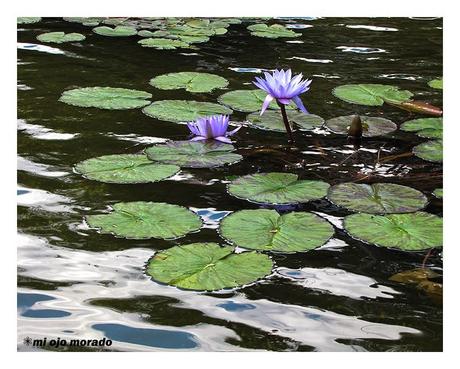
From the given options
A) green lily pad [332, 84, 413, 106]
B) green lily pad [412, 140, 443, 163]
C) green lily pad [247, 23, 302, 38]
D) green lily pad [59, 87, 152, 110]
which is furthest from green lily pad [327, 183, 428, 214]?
green lily pad [247, 23, 302, 38]

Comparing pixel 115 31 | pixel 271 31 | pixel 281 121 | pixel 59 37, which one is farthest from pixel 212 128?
pixel 271 31

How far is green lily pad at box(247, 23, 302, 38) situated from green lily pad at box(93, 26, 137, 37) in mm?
1016

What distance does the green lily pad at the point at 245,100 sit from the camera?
3.87 meters

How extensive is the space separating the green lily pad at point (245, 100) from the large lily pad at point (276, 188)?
953 millimetres

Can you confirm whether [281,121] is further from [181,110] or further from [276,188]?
[276,188]

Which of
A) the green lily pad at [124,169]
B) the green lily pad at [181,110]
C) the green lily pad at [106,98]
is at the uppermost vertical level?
the green lily pad at [106,98]

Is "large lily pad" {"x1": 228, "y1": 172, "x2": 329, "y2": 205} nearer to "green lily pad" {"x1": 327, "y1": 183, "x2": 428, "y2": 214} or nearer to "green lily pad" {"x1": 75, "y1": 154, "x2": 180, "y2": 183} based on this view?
"green lily pad" {"x1": 327, "y1": 183, "x2": 428, "y2": 214}

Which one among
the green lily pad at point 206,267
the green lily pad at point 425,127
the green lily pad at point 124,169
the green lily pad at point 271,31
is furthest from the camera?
the green lily pad at point 271,31

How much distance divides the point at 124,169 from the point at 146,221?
19.9 inches

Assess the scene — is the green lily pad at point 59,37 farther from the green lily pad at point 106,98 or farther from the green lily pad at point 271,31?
the green lily pad at point 271,31

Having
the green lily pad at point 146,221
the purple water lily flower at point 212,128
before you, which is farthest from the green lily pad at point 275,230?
the purple water lily flower at point 212,128

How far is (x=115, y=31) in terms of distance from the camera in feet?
18.6

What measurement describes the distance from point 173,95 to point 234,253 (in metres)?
1.93
